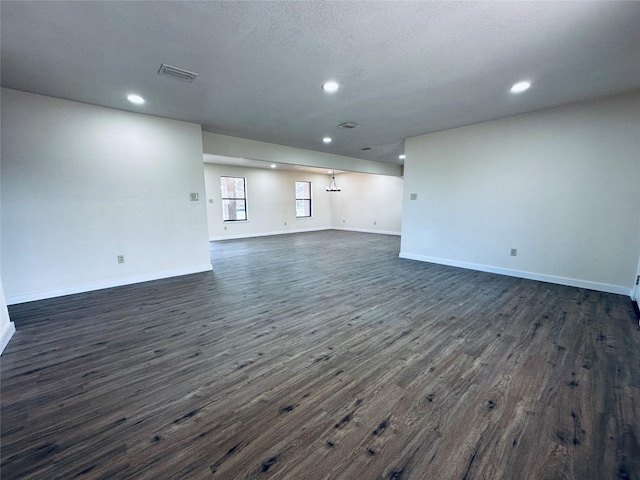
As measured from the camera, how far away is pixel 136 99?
3.39 meters

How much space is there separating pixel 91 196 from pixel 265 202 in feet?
20.4

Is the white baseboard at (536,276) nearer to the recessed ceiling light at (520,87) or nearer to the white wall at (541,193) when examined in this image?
the white wall at (541,193)

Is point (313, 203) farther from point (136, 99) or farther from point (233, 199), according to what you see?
point (136, 99)

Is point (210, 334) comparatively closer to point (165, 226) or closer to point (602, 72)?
point (165, 226)

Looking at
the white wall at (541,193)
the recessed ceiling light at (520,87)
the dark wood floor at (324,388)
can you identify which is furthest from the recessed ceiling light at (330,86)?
the white wall at (541,193)

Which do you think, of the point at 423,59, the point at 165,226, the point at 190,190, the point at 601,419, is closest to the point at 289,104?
the point at 423,59

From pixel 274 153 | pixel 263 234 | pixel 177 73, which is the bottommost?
pixel 263 234

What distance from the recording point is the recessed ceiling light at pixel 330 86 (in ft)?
9.57

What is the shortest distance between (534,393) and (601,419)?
30cm

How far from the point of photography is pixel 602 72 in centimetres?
269

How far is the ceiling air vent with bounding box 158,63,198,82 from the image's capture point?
257 centimetres

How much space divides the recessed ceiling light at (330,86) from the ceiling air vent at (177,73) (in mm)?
1401

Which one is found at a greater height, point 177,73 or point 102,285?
point 177,73

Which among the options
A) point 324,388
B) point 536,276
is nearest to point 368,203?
point 536,276
